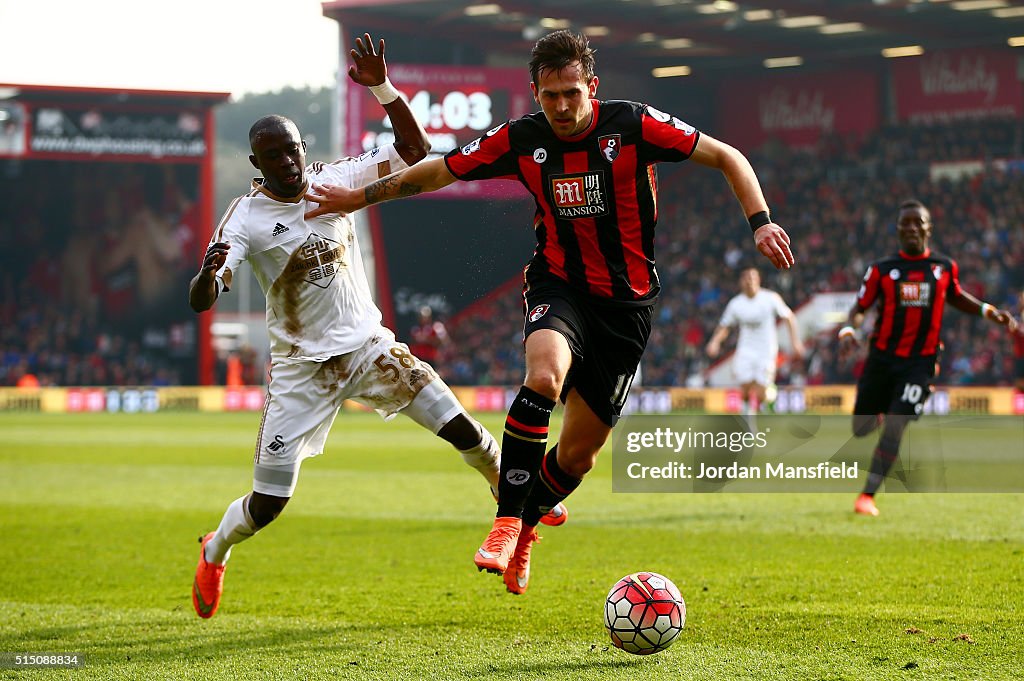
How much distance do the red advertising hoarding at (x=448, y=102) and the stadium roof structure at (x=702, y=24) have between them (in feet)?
3.99

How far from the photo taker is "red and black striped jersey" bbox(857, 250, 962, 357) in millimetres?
9906

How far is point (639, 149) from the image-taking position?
18.1ft

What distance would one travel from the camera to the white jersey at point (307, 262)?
6.18m

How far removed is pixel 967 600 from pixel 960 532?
268 centimetres

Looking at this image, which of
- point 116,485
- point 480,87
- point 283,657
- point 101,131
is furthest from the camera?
point 101,131

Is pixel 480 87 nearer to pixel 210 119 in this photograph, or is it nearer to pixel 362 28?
pixel 362 28

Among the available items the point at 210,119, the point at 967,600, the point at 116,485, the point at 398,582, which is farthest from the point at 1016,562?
the point at 210,119

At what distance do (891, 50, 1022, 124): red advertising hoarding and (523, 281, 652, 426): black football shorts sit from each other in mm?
30551

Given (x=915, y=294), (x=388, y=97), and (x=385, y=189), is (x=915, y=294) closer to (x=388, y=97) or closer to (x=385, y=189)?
(x=388, y=97)

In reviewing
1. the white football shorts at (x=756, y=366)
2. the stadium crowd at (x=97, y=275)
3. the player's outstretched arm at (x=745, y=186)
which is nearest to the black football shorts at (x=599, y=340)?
the player's outstretched arm at (x=745, y=186)

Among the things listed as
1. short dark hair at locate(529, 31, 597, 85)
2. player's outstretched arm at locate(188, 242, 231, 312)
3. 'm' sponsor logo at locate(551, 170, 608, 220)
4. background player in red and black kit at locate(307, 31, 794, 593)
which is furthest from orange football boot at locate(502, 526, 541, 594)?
short dark hair at locate(529, 31, 597, 85)

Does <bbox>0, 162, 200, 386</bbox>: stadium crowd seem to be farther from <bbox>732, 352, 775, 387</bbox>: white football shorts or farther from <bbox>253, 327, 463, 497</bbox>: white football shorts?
<bbox>253, 327, 463, 497</bbox>: white football shorts

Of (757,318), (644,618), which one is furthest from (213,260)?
(757,318)

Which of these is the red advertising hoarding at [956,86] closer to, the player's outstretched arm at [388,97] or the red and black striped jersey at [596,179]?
the player's outstretched arm at [388,97]
